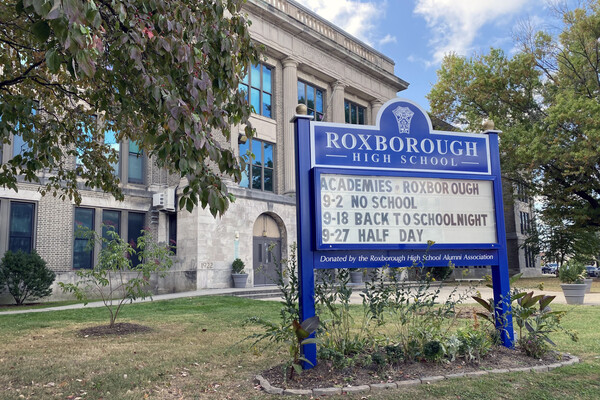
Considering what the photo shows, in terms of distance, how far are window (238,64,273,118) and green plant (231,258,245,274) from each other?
27.8ft

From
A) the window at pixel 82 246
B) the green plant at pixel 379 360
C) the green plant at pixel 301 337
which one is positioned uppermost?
the window at pixel 82 246

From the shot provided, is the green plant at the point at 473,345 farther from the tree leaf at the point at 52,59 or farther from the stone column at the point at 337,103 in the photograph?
the stone column at the point at 337,103

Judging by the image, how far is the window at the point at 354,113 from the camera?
32.0 m

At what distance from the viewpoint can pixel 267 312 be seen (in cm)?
1267

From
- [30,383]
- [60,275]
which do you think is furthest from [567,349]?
[60,275]

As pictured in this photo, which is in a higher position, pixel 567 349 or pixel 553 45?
pixel 553 45

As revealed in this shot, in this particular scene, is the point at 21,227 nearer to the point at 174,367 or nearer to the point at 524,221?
the point at 174,367

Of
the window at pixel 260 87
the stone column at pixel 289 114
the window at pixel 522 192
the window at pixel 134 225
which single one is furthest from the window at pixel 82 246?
the window at pixel 522 192

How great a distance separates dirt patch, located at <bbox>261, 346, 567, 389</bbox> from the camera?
5.17 meters

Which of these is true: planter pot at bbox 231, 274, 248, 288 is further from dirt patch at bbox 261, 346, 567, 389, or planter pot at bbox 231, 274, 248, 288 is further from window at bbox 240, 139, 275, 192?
dirt patch at bbox 261, 346, 567, 389

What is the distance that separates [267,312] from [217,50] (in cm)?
830

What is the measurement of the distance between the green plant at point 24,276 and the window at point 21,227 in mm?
1284

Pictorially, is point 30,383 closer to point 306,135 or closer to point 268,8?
point 306,135

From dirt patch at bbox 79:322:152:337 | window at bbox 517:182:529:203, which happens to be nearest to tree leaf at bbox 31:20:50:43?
dirt patch at bbox 79:322:152:337
